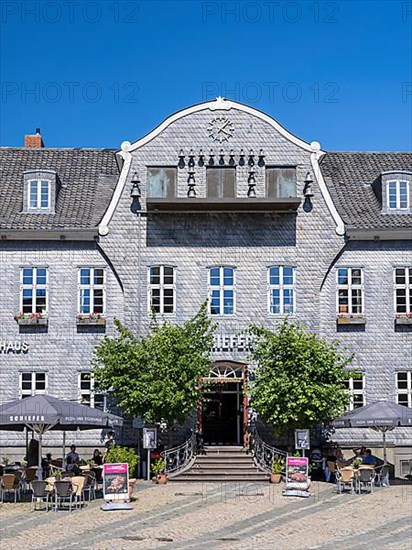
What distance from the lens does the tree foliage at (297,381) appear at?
3119 cm

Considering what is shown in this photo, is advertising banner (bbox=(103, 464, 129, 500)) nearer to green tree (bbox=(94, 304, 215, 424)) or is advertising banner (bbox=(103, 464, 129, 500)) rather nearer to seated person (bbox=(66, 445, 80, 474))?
seated person (bbox=(66, 445, 80, 474))

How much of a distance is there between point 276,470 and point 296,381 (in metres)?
2.81

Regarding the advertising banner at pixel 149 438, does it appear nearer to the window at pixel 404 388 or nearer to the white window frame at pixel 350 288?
the white window frame at pixel 350 288

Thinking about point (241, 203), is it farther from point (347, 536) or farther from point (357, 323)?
point (347, 536)

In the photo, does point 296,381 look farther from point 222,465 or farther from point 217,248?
point 217,248

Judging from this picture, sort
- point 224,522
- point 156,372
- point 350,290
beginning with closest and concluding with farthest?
point 224,522, point 156,372, point 350,290

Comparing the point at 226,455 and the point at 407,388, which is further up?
the point at 407,388

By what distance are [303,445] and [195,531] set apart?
29.5 ft

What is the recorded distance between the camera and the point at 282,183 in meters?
34.5

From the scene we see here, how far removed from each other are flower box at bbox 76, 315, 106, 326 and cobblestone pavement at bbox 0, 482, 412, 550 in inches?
273

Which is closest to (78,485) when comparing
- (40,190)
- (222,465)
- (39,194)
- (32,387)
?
(222,465)

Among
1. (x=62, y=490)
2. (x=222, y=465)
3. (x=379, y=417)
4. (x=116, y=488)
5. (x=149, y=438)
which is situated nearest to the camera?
(x=62, y=490)

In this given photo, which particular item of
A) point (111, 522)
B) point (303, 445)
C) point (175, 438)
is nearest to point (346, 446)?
point (303, 445)

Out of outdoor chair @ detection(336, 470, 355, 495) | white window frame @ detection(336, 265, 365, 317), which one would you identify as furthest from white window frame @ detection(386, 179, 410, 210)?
outdoor chair @ detection(336, 470, 355, 495)
